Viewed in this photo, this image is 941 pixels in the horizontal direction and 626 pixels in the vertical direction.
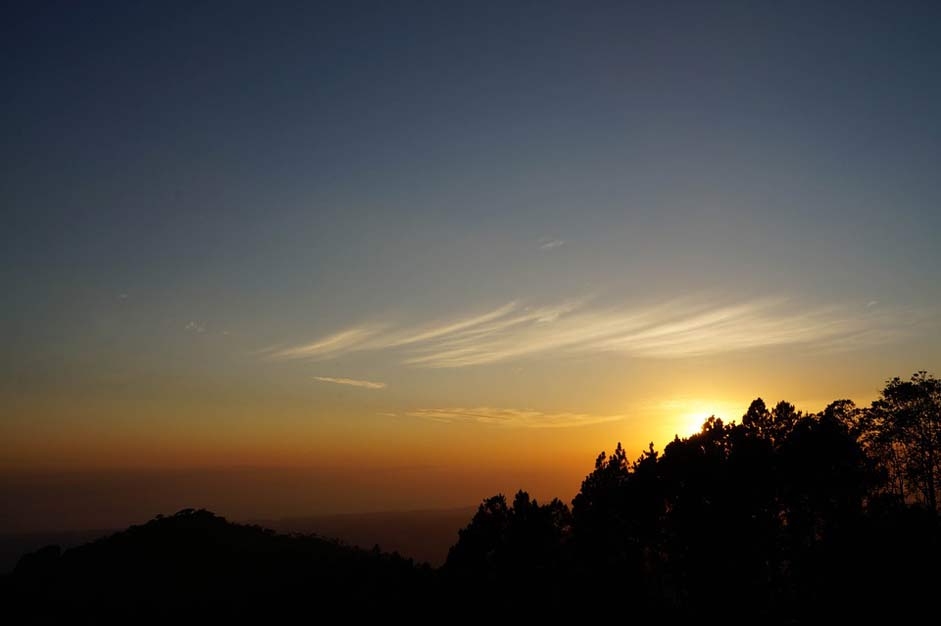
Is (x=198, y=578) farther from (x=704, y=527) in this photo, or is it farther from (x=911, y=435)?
(x=911, y=435)

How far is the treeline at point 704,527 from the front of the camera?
41.8 metres

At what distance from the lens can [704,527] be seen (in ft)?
148

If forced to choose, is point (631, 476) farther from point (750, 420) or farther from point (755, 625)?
point (755, 625)

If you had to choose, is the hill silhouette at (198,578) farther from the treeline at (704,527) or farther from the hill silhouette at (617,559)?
the treeline at (704,527)

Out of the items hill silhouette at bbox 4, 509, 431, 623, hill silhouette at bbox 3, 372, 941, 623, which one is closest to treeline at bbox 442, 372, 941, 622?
hill silhouette at bbox 3, 372, 941, 623

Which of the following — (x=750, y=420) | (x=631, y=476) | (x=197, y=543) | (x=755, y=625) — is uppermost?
(x=750, y=420)

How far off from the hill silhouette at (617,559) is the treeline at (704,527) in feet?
0.39

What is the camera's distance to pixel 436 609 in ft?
131

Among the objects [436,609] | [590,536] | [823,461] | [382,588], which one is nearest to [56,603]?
[382,588]

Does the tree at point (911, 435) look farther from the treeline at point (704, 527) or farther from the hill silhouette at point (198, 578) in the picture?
the hill silhouette at point (198, 578)

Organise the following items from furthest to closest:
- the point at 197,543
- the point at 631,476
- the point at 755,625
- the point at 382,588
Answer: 1. the point at 197,543
2. the point at 631,476
3. the point at 382,588
4. the point at 755,625

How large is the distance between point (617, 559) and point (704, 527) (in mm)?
9977

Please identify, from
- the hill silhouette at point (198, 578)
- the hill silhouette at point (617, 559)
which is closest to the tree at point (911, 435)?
the hill silhouette at point (617, 559)

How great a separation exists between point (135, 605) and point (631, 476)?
41.9 meters
